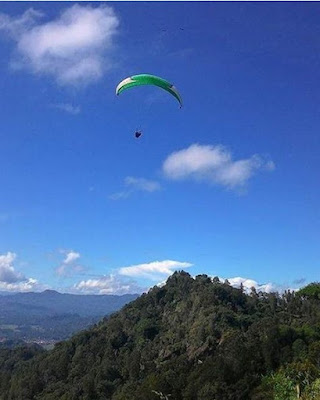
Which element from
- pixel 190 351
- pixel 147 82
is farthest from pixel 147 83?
pixel 190 351

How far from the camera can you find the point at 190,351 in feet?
308

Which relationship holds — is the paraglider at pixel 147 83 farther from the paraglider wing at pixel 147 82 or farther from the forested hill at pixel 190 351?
the forested hill at pixel 190 351

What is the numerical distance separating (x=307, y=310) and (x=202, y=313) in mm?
21411

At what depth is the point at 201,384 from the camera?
6556 cm

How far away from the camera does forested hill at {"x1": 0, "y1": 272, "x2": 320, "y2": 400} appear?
214 ft

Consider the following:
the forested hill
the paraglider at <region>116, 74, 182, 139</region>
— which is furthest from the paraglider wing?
the forested hill

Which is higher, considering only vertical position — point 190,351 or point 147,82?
point 147,82

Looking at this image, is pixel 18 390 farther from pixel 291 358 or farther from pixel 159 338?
pixel 291 358

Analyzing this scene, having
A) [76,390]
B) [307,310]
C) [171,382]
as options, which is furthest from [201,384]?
[307,310]

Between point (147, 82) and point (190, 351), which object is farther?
point (190, 351)

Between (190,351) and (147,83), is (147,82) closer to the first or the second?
(147,83)

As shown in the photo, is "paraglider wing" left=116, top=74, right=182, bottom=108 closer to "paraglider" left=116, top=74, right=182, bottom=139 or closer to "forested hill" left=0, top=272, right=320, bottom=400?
"paraglider" left=116, top=74, right=182, bottom=139

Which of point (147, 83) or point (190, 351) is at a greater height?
point (147, 83)

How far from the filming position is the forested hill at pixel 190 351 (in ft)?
214
